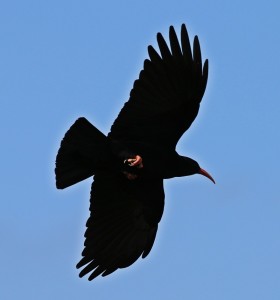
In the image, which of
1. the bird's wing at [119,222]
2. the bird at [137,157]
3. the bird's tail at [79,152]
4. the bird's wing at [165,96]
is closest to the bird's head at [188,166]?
the bird at [137,157]

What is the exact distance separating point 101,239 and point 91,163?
1.44 meters

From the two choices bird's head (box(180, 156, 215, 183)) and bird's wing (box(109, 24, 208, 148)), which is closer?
bird's wing (box(109, 24, 208, 148))

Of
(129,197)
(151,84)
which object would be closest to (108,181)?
(129,197)

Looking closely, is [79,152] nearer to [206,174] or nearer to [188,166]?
[188,166]

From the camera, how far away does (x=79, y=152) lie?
14453 mm

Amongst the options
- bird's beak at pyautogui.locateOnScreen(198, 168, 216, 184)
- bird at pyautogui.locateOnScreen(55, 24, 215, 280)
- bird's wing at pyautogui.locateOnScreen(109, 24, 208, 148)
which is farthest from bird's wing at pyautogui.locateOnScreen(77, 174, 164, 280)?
bird's wing at pyautogui.locateOnScreen(109, 24, 208, 148)

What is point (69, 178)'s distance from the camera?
1470 centimetres

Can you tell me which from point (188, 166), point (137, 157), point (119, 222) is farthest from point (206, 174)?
point (137, 157)

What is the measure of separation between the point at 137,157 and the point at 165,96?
1.10m

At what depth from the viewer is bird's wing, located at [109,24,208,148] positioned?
1466 centimetres

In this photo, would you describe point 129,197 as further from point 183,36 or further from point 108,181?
point 183,36

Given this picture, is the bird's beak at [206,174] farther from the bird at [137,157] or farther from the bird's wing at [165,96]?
the bird's wing at [165,96]

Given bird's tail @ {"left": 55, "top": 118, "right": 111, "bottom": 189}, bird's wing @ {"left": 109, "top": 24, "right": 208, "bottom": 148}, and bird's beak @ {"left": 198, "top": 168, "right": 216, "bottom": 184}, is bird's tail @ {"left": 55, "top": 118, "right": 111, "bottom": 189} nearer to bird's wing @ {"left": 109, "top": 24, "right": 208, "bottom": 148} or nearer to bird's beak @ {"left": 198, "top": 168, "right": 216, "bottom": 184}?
bird's wing @ {"left": 109, "top": 24, "right": 208, "bottom": 148}

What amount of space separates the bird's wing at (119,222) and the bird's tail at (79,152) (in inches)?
28.6
